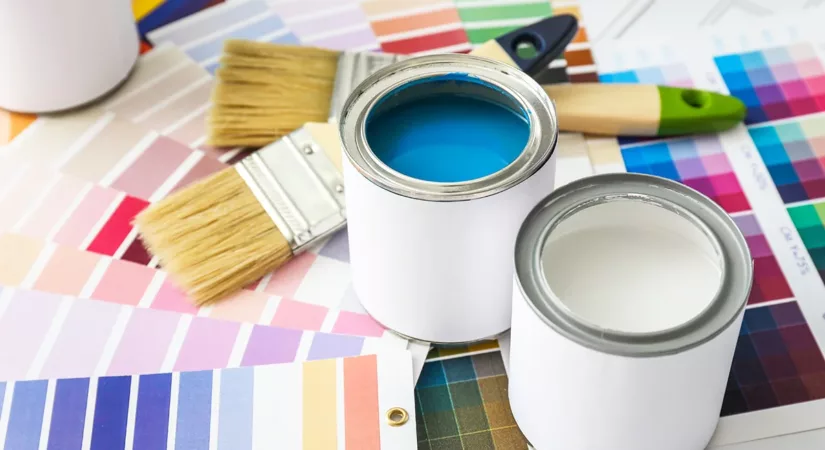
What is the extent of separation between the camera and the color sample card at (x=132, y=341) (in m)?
0.97

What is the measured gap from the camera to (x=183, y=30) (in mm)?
1312

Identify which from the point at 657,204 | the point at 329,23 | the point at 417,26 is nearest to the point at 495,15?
the point at 417,26

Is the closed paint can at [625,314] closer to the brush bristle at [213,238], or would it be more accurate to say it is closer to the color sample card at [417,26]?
the brush bristle at [213,238]

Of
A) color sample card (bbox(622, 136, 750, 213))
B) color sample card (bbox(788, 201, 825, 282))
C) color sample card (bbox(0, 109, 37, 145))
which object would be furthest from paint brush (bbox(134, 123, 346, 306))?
color sample card (bbox(788, 201, 825, 282))

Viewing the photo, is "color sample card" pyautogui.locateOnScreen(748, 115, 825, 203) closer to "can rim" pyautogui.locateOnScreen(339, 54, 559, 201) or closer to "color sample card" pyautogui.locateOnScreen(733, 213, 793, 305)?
"color sample card" pyautogui.locateOnScreen(733, 213, 793, 305)

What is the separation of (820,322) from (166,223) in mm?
653

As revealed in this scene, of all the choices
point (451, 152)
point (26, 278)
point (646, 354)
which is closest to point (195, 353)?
point (26, 278)

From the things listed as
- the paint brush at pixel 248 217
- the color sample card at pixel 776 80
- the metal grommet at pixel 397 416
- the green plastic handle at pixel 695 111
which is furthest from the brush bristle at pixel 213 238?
the color sample card at pixel 776 80

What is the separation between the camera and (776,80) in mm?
1212

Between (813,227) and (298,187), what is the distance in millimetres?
538

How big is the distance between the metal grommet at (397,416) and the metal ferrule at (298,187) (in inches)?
8.3

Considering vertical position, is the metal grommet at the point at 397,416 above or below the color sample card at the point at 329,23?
below

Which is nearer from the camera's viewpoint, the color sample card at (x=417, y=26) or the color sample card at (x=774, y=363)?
the color sample card at (x=774, y=363)

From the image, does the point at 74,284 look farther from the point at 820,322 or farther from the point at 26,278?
the point at 820,322
